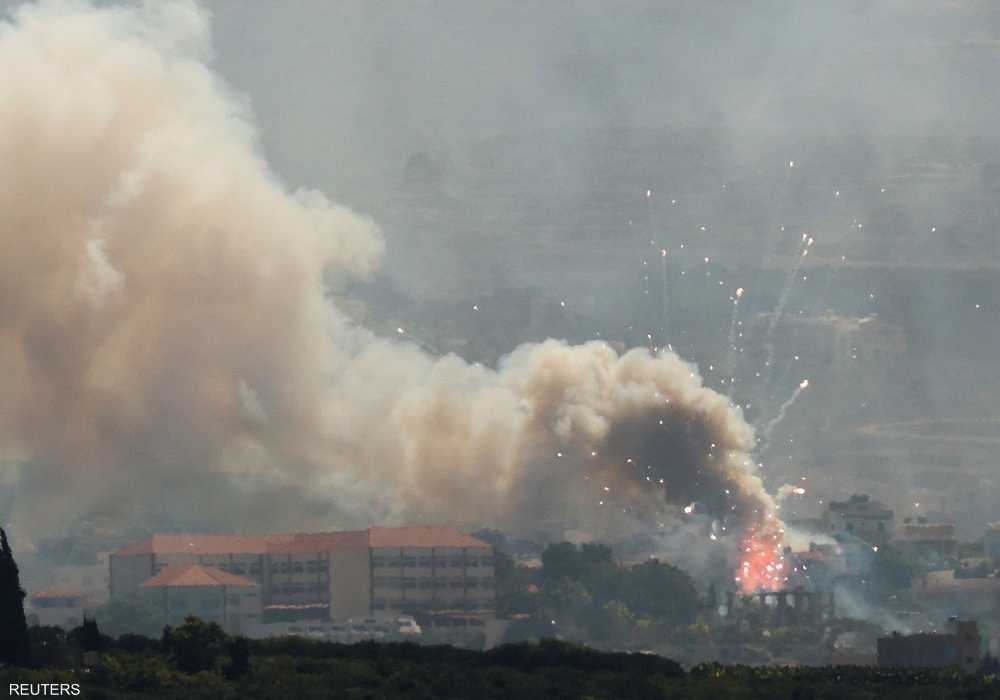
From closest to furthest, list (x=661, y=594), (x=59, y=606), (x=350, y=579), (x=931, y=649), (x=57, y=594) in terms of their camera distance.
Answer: (x=931, y=649) < (x=59, y=606) < (x=661, y=594) < (x=57, y=594) < (x=350, y=579)

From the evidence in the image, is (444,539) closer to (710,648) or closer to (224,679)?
(710,648)

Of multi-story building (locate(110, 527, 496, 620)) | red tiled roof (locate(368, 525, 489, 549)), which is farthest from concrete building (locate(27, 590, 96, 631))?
red tiled roof (locate(368, 525, 489, 549))

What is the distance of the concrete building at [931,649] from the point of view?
15212 centimetres

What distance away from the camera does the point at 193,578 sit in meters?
191

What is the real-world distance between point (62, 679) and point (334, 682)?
502 inches

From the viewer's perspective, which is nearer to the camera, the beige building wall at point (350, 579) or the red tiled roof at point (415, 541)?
the beige building wall at point (350, 579)

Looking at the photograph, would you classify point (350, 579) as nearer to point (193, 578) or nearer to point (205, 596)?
point (205, 596)

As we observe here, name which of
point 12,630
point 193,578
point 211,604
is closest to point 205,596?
point 211,604

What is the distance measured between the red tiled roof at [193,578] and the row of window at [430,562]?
8.88 meters

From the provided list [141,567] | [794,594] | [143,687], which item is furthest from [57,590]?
[143,687]

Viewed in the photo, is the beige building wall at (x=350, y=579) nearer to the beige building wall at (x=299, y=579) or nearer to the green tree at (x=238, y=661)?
the beige building wall at (x=299, y=579)

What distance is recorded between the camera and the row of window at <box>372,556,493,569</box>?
7712 inches

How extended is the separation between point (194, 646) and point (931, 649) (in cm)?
6165

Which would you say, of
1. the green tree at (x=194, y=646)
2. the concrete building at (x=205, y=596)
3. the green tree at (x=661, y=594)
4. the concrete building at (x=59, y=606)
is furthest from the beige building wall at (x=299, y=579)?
the green tree at (x=194, y=646)
